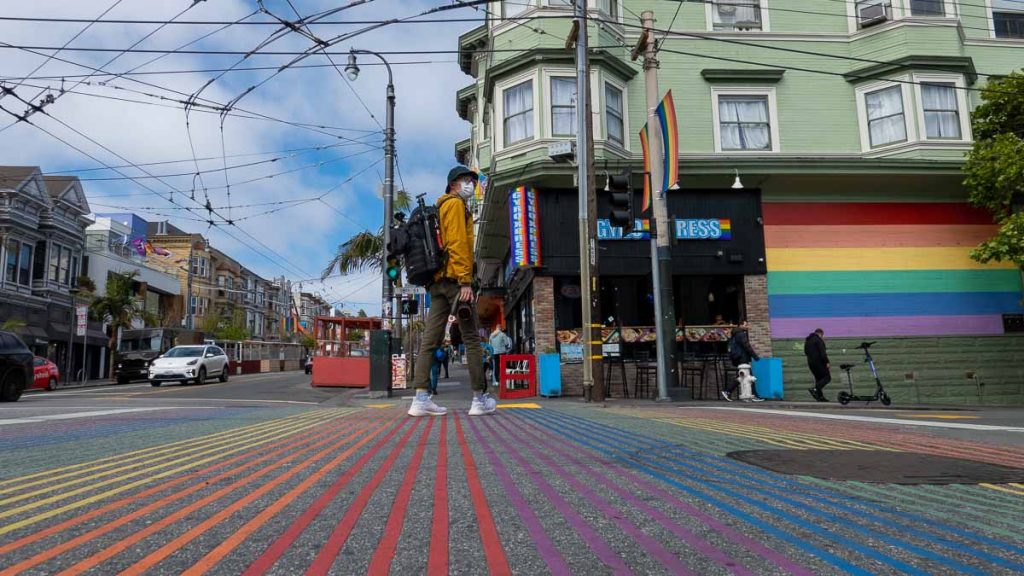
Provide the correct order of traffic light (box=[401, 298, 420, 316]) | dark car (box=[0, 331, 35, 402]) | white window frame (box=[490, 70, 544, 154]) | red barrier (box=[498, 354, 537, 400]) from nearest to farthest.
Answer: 1. dark car (box=[0, 331, 35, 402])
2. red barrier (box=[498, 354, 537, 400])
3. traffic light (box=[401, 298, 420, 316])
4. white window frame (box=[490, 70, 544, 154])

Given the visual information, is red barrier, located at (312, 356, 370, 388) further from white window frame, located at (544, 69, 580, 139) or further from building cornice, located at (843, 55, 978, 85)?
building cornice, located at (843, 55, 978, 85)

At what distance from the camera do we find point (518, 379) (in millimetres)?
13820

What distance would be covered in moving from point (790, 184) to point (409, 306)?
1034 cm

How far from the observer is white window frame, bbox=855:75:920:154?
15.7 metres

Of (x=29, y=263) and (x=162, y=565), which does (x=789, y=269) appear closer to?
(x=162, y=565)

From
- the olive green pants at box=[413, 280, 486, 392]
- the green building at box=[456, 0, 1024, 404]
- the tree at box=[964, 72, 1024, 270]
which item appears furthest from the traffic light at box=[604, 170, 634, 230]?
the tree at box=[964, 72, 1024, 270]

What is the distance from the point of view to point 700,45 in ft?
54.8

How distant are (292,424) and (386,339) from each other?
402 inches

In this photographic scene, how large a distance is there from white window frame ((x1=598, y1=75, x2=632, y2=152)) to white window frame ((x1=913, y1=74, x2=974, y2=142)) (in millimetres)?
7285

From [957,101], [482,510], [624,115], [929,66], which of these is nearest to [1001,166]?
[957,101]

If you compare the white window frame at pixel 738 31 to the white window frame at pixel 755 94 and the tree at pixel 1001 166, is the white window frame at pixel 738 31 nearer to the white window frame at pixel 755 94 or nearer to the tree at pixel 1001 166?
the white window frame at pixel 755 94

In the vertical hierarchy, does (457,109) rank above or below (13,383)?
above

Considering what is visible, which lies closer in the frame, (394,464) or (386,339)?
(394,464)

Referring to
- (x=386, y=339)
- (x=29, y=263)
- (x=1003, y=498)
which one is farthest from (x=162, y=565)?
(x=29, y=263)
